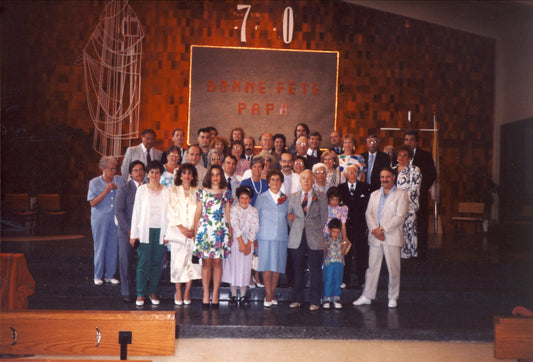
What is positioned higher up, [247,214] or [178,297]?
[247,214]

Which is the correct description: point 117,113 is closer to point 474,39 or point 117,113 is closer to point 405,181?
point 405,181

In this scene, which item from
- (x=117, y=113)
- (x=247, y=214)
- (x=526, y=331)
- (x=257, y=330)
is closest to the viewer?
(x=526, y=331)

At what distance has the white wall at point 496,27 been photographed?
9.74 m

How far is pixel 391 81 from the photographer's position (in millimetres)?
10000

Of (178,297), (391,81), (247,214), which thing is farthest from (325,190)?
(391,81)

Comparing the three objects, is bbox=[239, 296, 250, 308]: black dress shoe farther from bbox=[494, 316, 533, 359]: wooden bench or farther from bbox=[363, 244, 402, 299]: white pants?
bbox=[494, 316, 533, 359]: wooden bench

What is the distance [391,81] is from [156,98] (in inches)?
177

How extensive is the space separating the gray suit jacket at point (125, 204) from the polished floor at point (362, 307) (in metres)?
0.78

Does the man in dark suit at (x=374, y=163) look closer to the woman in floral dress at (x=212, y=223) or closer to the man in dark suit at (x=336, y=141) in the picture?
the man in dark suit at (x=336, y=141)

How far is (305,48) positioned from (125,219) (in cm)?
Answer: 570

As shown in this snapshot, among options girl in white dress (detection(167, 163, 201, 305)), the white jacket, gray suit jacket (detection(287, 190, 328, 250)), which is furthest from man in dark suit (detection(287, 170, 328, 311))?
the white jacket

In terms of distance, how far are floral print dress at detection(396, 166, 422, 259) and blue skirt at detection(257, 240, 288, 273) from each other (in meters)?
1.63

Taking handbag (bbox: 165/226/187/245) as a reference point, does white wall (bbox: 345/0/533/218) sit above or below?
above

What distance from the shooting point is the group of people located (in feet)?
17.5
